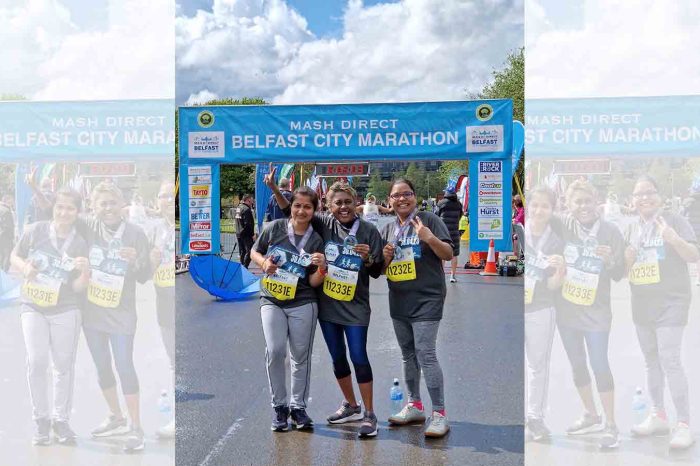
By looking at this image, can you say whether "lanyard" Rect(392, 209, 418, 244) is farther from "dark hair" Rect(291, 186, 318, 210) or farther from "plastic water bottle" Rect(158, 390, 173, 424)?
"plastic water bottle" Rect(158, 390, 173, 424)

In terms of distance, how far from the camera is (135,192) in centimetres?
291

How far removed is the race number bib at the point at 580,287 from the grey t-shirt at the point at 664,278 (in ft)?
0.52

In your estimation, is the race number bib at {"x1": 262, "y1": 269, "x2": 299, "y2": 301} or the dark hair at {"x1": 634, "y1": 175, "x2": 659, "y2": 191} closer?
the dark hair at {"x1": 634, "y1": 175, "x2": 659, "y2": 191}

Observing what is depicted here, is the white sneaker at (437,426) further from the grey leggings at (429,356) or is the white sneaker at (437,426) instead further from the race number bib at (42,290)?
the race number bib at (42,290)

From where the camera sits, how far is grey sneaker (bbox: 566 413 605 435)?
9.46ft

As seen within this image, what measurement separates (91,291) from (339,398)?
133 inches

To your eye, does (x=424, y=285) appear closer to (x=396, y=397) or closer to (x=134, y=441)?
(x=396, y=397)

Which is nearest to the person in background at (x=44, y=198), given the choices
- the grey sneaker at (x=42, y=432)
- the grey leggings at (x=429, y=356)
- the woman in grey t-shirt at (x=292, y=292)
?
the grey sneaker at (x=42, y=432)

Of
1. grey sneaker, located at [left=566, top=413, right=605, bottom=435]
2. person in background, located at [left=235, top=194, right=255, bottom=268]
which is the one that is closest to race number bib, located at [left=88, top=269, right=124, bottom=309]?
grey sneaker, located at [left=566, top=413, right=605, bottom=435]

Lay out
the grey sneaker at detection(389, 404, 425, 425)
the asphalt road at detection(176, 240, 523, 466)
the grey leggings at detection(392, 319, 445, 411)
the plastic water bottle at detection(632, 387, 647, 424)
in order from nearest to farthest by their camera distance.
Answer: the plastic water bottle at detection(632, 387, 647, 424), the asphalt road at detection(176, 240, 523, 466), the grey leggings at detection(392, 319, 445, 411), the grey sneaker at detection(389, 404, 425, 425)

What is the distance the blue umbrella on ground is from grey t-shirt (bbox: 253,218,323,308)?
608 cm

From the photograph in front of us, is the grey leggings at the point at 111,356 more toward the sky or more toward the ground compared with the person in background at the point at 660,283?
more toward the ground

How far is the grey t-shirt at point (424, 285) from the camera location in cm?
496

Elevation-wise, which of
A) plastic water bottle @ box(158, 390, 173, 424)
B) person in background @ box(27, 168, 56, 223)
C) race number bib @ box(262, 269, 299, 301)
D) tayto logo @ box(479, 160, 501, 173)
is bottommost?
plastic water bottle @ box(158, 390, 173, 424)
